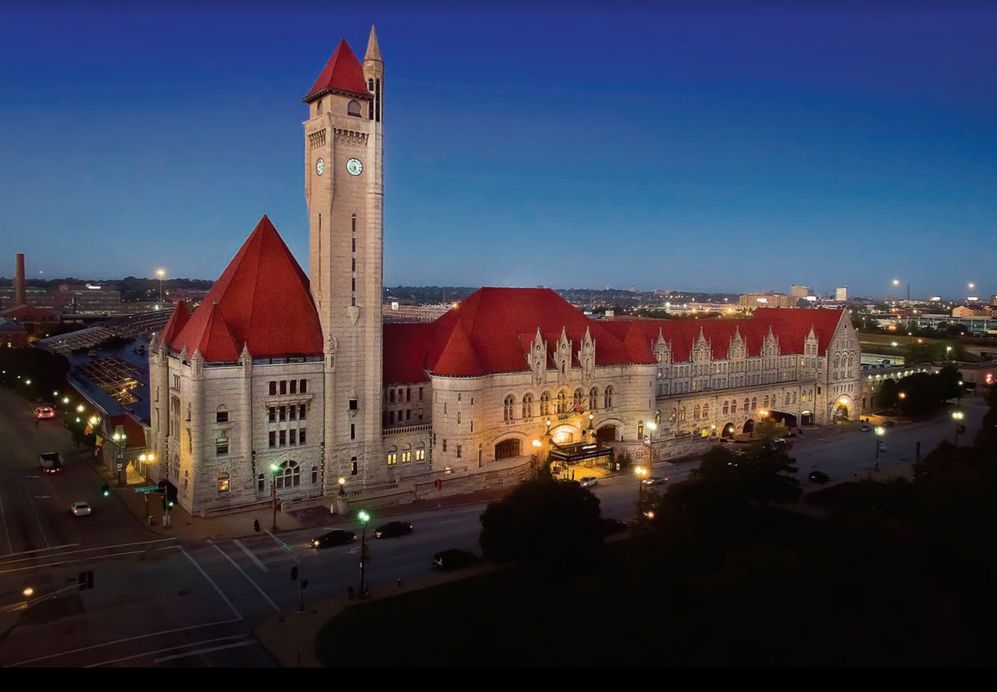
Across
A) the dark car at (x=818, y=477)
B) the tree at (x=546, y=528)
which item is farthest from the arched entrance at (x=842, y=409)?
the tree at (x=546, y=528)

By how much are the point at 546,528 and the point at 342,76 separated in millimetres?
41160

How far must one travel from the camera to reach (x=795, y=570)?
97.1 feet

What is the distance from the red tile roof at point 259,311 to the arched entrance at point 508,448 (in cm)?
1964

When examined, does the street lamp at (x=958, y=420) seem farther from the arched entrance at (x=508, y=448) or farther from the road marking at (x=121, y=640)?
the road marking at (x=121, y=640)

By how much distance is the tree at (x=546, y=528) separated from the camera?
40.3m

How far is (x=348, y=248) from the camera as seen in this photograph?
61.0 m

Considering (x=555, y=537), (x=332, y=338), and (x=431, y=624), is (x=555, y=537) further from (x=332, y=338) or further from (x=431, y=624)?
(x=332, y=338)

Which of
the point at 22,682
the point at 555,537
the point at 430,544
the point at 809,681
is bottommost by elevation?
the point at 430,544

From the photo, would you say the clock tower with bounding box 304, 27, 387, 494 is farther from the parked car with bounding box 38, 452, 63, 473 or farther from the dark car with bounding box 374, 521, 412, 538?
the parked car with bounding box 38, 452, 63, 473

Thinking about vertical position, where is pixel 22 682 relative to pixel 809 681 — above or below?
above

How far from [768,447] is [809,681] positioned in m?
49.6

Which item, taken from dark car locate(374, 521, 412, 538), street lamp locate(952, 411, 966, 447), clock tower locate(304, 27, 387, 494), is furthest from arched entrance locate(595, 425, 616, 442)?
street lamp locate(952, 411, 966, 447)

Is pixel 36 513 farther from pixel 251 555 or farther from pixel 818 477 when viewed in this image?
pixel 818 477

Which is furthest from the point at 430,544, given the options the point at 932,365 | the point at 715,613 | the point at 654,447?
the point at 932,365
